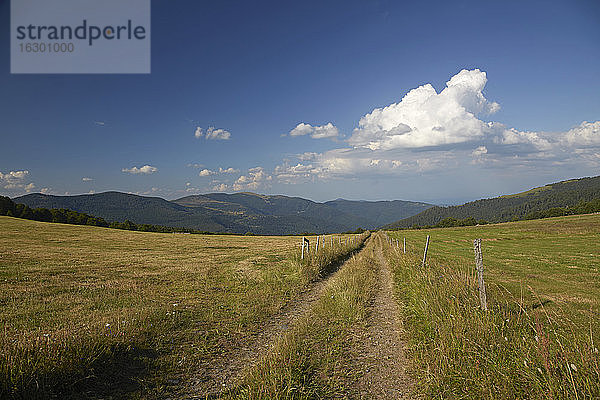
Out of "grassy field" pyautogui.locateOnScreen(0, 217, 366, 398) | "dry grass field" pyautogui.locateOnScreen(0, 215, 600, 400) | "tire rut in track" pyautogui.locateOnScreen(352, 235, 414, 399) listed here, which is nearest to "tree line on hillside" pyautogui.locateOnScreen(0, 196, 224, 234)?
"grassy field" pyautogui.locateOnScreen(0, 217, 366, 398)

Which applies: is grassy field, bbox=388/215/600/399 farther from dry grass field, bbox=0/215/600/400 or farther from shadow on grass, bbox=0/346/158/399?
shadow on grass, bbox=0/346/158/399

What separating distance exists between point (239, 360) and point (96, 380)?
2724mm

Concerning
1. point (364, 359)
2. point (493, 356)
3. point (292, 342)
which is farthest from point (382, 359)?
point (493, 356)

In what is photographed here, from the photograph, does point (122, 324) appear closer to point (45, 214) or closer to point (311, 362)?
point (311, 362)

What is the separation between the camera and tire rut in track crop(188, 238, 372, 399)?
523cm

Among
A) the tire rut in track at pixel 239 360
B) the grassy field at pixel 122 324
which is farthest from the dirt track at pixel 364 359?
the grassy field at pixel 122 324

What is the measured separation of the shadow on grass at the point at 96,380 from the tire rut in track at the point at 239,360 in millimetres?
1142

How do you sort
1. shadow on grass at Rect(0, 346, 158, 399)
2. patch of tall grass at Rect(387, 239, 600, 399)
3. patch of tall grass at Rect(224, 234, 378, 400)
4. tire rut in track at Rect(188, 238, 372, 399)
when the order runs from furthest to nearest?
tire rut in track at Rect(188, 238, 372, 399)
patch of tall grass at Rect(224, 234, 378, 400)
shadow on grass at Rect(0, 346, 158, 399)
patch of tall grass at Rect(387, 239, 600, 399)

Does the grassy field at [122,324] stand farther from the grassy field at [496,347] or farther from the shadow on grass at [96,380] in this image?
the grassy field at [496,347]

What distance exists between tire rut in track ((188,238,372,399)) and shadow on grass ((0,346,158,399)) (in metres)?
1.14

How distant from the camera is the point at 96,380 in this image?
5336 mm

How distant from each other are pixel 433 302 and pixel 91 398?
330 inches

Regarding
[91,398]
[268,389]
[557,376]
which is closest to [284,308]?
[268,389]

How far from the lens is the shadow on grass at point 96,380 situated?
4599 mm
